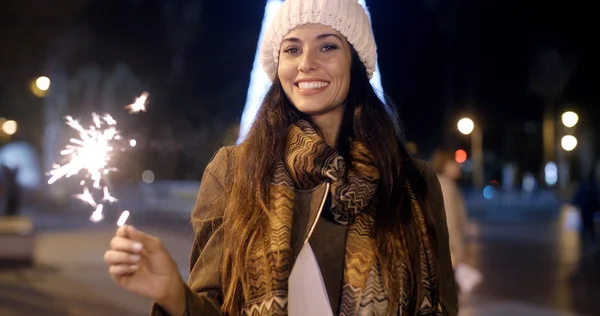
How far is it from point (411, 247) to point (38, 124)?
32.4 m

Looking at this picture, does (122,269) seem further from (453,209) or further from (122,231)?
(453,209)

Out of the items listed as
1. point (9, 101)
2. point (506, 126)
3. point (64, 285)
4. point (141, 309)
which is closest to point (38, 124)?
point (9, 101)

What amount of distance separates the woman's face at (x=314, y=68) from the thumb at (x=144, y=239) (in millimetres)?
724

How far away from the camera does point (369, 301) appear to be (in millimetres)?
1959

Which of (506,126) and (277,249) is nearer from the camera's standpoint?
(277,249)

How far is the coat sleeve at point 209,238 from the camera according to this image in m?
2.00

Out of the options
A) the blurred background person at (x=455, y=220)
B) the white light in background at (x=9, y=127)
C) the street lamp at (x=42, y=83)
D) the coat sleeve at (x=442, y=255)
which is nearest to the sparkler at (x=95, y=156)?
the coat sleeve at (x=442, y=255)

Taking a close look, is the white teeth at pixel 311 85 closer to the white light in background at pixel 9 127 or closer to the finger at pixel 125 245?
the finger at pixel 125 245

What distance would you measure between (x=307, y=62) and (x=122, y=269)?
0.89 meters

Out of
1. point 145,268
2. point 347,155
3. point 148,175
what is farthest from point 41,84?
point 148,175

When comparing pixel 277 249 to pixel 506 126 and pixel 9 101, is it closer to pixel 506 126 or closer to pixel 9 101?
pixel 9 101

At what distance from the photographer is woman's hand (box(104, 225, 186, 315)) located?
61.7 inches

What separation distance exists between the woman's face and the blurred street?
6.76 m

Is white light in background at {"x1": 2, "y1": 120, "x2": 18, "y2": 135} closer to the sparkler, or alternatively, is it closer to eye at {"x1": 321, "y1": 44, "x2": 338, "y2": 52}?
eye at {"x1": 321, "y1": 44, "x2": 338, "y2": 52}
